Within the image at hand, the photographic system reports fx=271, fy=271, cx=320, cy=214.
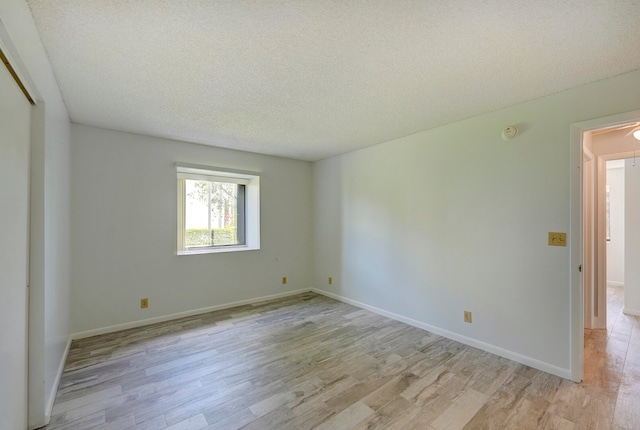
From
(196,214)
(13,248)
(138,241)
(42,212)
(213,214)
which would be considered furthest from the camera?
(213,214)

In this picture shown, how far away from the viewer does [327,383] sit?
2107mm

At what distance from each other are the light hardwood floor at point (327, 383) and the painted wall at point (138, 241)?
396mm

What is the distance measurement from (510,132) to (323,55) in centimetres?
183

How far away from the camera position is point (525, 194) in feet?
7.77

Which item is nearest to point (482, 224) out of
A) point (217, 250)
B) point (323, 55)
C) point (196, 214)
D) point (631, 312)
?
point (323, 55)

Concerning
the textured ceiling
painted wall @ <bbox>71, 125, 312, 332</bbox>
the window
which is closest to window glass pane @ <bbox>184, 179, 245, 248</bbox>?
the window

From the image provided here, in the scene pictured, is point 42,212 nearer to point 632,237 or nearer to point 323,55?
point 323,55

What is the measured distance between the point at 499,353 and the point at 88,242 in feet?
14.1

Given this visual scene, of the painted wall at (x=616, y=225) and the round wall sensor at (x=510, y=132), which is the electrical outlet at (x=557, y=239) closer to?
the round wall sensor at (x=510, y=132)

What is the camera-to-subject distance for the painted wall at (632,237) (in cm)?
353

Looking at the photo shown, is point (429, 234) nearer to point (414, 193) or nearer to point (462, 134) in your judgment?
point (414, 193)

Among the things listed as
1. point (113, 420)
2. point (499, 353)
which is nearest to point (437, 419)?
point (499, 353)

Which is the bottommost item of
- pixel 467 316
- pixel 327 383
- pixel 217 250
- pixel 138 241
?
pixel 327 383

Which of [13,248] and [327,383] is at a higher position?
[13,248]
